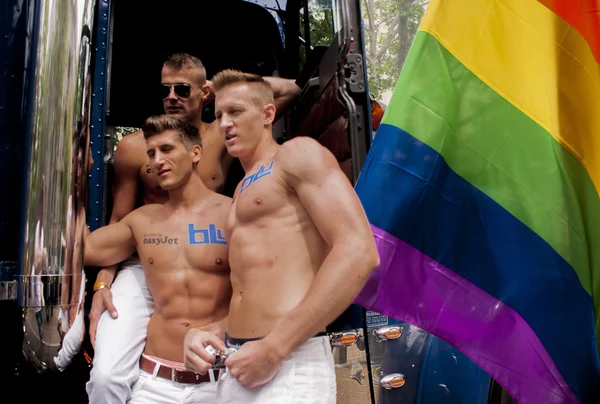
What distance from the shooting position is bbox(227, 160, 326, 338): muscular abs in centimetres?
164

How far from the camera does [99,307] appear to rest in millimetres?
2115

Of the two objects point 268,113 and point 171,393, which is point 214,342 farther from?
point 268,113

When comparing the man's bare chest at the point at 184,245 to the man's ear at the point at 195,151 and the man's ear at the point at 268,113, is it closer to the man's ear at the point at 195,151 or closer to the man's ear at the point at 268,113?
the man's ear at the point at 195,151

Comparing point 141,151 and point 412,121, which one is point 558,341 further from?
point 141,151

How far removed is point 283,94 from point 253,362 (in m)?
1.98

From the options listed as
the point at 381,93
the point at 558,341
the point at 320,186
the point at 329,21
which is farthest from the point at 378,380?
the point at 381,93

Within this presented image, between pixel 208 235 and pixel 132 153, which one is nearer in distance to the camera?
pixel 208 235

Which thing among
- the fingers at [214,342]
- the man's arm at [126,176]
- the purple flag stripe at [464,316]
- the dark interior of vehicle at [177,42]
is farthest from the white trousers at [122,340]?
the dark interior of vehicle at [177,42]

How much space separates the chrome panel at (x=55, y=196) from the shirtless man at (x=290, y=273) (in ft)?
1.36

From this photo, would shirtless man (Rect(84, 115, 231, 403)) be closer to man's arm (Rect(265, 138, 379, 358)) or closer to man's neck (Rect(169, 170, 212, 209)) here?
man's neck (Rect(169, 170, 212, 209))

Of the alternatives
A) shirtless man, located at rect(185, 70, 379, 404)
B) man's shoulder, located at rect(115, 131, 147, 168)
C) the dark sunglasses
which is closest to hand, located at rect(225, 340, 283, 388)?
shirtless man, located at rect(185, 70, 379, 404)

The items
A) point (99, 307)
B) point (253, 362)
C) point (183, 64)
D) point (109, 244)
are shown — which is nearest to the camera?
point (253, 362)

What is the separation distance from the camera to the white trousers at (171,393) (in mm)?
1985

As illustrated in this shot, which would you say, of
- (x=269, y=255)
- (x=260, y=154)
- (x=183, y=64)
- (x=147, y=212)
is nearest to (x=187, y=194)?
(x=147, y=212)
